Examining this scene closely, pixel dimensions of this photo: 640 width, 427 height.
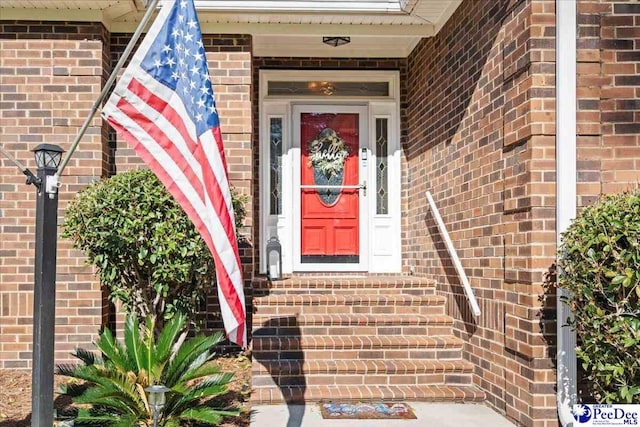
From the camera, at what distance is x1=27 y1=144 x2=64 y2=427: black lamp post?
303cm

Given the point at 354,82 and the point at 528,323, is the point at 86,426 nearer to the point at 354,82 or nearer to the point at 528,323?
the point at 528,323

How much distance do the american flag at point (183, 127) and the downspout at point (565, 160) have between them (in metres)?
2.23

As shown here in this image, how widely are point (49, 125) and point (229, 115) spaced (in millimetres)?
1690

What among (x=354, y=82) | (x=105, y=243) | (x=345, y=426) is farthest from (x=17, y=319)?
(x=354, y=82)

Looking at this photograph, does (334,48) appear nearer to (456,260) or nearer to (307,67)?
(307,67)

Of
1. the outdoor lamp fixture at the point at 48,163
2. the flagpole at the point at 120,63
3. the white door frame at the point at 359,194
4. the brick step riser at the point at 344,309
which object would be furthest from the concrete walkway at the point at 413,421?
the white door frame at the point at 359,194

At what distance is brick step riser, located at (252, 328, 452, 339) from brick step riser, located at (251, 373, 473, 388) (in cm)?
52

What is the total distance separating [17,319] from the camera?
5.84 meters

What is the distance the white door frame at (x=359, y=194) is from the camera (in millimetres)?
7430

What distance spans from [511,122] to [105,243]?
323cm

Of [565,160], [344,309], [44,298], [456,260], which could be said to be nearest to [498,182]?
[565,160]

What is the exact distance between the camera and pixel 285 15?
616 cm

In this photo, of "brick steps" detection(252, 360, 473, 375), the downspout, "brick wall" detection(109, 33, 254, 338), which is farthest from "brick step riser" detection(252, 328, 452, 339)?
the downspout

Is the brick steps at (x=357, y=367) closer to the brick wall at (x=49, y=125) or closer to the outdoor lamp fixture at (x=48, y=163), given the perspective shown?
the brick wall at (x=49, y=125)
